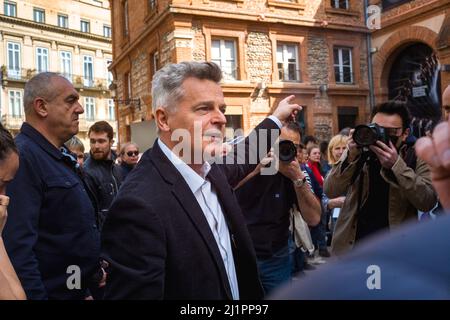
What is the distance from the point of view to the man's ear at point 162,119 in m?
1.68

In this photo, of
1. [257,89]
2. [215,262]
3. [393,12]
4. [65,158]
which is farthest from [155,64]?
[215,262]

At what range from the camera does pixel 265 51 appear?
1425cm

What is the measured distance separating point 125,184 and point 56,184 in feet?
2.09

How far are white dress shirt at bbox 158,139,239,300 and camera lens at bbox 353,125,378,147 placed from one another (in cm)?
109

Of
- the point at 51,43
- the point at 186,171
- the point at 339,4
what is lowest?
the point at 186,171

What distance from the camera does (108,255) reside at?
1365 mm

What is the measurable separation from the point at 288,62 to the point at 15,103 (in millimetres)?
24038

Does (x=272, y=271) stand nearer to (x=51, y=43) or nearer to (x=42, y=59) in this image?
(x=42, y=59)

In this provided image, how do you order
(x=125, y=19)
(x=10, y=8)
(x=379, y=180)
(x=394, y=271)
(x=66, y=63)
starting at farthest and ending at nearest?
1. (x=66, y=63)
2. (x=10, y=8)
3. (x=125, y=19)
4. (x=379, y=180)
5. (x=394, y=271)

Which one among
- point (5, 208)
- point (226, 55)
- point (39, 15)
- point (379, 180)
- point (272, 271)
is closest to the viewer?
point (5, 208)

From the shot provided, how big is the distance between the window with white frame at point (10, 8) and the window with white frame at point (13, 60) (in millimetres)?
3190

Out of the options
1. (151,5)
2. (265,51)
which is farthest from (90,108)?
(265,51)

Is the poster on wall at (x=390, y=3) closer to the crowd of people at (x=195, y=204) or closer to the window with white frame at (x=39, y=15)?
the crowd of people at (x=195, y=204)

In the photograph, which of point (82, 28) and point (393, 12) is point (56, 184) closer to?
point (393, 12)
